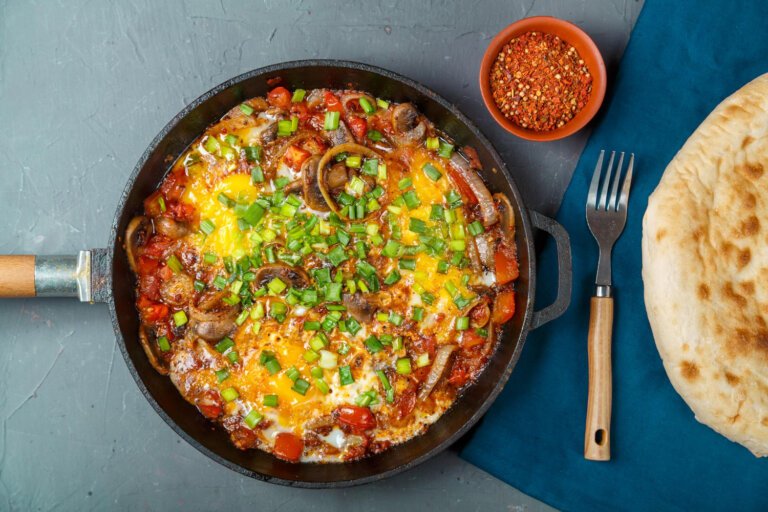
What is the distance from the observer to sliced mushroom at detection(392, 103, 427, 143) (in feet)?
13.2

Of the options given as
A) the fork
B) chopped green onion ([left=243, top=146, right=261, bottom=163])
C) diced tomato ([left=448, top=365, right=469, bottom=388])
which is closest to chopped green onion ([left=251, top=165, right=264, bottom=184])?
chopped green onion ([left=243, top=146, right=261, bottom=163])

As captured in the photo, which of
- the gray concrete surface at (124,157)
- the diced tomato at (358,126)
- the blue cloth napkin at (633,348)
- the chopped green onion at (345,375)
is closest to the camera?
the chopped green onion at (345,375)

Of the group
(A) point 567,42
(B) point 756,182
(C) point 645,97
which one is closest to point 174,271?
(A) point 567,42

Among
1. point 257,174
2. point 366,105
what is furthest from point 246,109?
point 366,105

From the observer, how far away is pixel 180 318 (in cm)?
399

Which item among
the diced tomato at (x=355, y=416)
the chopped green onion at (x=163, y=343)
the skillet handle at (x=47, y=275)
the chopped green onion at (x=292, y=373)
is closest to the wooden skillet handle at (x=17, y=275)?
the skillet handle at (x=47, y=275)

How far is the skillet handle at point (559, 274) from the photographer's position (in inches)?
150

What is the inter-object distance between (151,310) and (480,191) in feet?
7.26

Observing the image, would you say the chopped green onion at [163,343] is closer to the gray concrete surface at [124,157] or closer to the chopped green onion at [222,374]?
the chopped green onion at [222,374]

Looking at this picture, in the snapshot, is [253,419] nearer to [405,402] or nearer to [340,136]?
[405,402]

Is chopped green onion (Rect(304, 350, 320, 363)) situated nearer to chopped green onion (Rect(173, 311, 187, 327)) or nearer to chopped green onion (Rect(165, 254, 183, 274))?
chopped green onion (Rect(173, 311, 187, 327))

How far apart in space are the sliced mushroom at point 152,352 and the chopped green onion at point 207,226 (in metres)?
0.74

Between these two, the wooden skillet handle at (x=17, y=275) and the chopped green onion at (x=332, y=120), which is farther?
the chopped green onion at (x=332, y=120)

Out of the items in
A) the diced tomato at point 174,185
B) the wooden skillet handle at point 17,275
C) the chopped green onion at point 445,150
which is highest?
the chopped green onion at point 445,150
